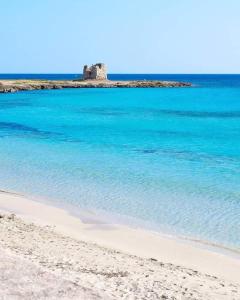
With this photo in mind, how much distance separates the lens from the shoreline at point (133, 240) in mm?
9977

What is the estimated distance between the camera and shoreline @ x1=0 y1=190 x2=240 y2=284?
9.98m

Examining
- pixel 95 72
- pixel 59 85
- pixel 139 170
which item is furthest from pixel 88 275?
pixel 95 72

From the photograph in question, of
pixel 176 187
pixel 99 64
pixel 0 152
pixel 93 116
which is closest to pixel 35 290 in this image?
pixel 176 187

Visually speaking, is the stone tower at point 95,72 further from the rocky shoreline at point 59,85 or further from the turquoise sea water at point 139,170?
the turquoise sea water at point 139,170

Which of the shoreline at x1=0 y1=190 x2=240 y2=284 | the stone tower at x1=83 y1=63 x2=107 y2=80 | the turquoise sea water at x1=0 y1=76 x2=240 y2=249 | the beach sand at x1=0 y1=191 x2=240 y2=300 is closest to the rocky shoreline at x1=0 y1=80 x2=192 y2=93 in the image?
the stone tower at x1=83 y1=63 x2=107 y2=80

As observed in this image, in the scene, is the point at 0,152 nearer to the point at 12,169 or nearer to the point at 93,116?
the point at 12,169

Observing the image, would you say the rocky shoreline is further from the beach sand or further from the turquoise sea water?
the beach sand

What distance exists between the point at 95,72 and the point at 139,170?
94.6 metres

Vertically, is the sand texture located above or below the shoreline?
above

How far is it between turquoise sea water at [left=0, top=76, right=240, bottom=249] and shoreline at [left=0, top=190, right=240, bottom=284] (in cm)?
65

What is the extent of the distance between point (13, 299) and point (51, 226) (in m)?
5.51

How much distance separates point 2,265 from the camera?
829cm

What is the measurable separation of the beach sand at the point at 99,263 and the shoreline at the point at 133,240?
0.02 m

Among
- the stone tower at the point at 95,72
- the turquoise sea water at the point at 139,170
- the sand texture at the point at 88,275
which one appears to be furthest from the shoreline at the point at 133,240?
the stone tower at the point at 95,72
